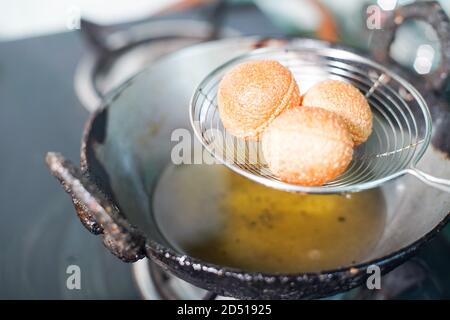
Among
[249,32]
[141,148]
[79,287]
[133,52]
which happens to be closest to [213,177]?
[141,148]

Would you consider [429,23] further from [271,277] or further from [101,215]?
[101,215]

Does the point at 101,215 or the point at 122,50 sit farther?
the point at 122,50

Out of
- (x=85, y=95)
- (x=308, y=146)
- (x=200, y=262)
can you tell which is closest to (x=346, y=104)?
(x=308, y=146)

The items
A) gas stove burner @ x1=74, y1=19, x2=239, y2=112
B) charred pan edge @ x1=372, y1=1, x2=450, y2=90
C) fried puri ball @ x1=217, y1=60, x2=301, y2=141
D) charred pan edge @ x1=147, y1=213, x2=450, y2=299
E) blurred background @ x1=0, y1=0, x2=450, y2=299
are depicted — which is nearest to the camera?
charred pan edge @ x1=147, y1=213, x2=450, y2=299

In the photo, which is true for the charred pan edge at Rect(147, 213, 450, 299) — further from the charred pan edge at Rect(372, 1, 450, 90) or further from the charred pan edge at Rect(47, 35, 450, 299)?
the charred pan edge at Rect(372, 1, 450, 90)

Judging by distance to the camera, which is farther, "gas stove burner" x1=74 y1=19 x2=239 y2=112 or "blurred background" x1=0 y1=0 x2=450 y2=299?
"gas stove burner" x1=74 y1=19 x2=239 y2=112

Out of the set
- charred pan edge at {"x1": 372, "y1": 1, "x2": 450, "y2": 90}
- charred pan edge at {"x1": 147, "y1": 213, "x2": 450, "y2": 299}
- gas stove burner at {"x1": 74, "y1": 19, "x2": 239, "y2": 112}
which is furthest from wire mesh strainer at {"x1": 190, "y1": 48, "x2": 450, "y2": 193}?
gas stove burner at {"x1": 74, "y1": 19, "x2": 239, "y2": 112}

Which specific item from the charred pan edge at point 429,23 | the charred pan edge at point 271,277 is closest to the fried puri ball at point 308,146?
the charred pan edge at point 271,277
